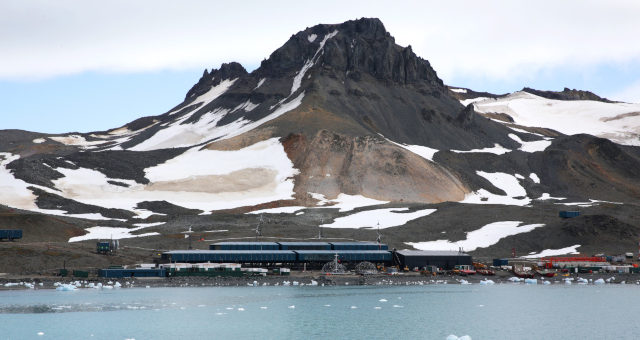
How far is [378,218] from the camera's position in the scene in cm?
17638

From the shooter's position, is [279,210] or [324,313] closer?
[324,313]

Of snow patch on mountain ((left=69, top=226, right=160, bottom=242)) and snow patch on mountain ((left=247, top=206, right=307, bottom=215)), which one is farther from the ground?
snow patch on mountain ((left=247, top=206, right=307, bottom=215))

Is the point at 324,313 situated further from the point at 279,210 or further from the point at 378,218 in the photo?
the point at 279,210

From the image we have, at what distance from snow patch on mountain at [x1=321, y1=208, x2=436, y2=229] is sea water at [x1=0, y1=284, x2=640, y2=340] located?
61.0 metres

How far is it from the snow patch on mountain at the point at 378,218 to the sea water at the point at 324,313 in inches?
2400

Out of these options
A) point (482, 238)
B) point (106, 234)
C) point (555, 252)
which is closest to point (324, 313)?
point (555, 252)

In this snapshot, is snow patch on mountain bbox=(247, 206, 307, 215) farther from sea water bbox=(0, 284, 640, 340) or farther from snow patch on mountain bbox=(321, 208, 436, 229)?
sea water bbox=(0, 284, 640, 340)

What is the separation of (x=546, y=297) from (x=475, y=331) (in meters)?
31.2

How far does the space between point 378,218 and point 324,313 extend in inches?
3769

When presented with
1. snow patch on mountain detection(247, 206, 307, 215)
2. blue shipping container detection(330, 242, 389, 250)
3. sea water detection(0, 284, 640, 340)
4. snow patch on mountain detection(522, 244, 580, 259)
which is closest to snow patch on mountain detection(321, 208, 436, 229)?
snow patch on mountain detection(247, 206, 307, 215)

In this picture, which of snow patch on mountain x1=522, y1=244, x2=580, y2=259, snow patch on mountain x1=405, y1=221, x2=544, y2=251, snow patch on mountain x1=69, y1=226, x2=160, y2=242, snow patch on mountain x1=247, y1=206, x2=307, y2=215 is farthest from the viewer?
snow patch on mountain x1=247, y1=206, x2=307, y2=215

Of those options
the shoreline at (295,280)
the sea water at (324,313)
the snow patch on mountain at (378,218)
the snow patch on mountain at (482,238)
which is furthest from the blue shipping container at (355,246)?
the sea water at (324,313)

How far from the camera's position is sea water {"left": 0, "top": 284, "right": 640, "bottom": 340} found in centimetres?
6825

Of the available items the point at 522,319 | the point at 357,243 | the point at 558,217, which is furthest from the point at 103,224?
the point at 522,319
